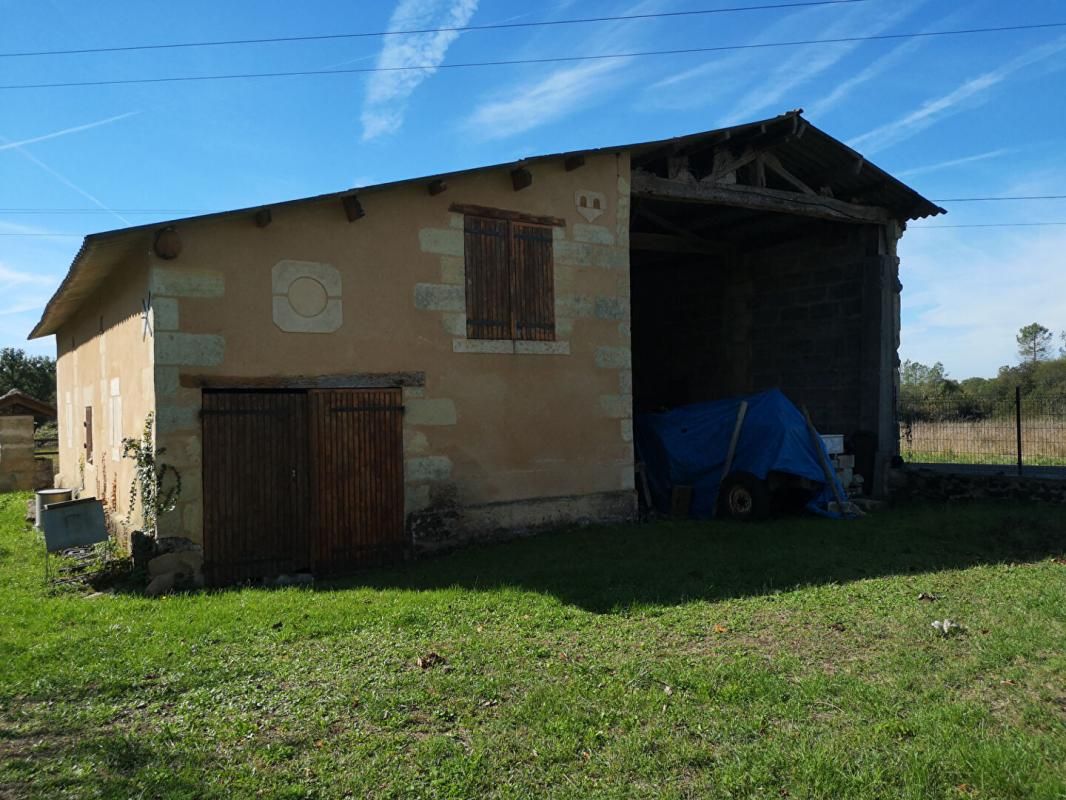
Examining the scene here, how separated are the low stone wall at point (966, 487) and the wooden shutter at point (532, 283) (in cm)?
672

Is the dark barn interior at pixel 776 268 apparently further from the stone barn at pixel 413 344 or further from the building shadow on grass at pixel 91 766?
the building shadow on grass at pixel 91 766

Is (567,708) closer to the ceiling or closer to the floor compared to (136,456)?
closer to the floor

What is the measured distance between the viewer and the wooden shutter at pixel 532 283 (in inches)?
385

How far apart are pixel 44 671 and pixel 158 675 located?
762mm

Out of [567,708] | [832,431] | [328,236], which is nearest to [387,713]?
[567,708]

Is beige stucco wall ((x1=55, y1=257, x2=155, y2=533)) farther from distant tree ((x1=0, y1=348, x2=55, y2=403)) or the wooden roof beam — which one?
distant tree ((x1=0, y1=348, x2=55, y2=403))

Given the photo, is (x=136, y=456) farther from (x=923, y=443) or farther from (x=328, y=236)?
(x=923, y=443)

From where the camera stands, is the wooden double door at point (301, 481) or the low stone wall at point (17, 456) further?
the low stone wall at point (17, 456)

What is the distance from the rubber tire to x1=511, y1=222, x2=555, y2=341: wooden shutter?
11.0ft

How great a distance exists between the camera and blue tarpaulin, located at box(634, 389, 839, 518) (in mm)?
11031

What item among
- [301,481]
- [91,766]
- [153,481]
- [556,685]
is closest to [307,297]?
[301,481]

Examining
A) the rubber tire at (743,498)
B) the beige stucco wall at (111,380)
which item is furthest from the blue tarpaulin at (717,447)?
the beige stucco wall at (111,380)

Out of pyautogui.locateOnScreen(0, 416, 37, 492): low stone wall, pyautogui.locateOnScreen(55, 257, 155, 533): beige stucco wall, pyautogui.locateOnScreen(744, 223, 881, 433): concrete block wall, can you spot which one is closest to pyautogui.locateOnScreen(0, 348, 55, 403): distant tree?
pyautogui.locateOnScreen(0, 416, 37, 492): low stone wall

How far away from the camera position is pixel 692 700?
4.42 meters
